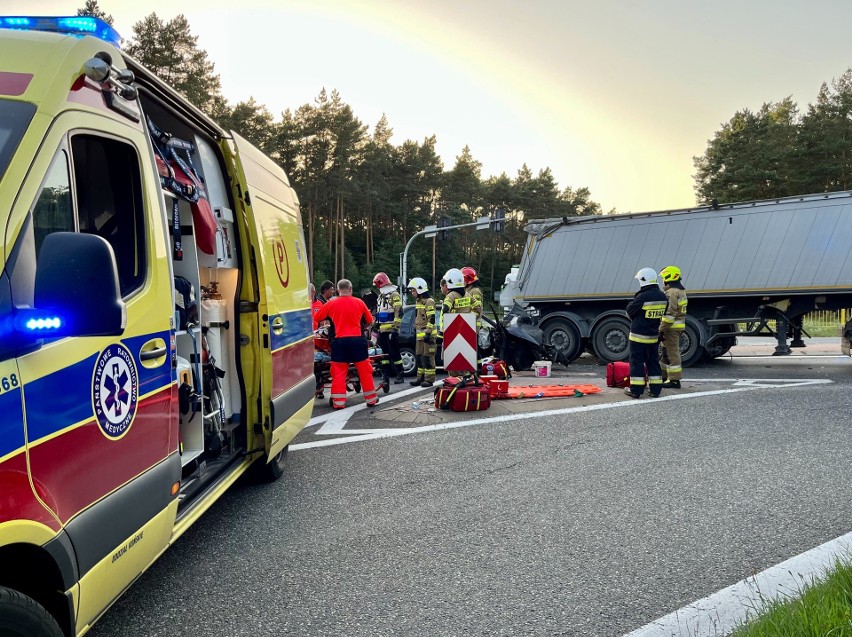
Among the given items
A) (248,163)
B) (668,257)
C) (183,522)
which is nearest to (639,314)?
(668,257)

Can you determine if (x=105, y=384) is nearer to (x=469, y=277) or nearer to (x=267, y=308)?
(x=267, y=308)

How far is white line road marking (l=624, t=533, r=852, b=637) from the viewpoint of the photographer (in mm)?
2711

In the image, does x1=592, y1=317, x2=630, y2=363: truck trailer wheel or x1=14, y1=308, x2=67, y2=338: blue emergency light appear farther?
x1=592, y1=317, x2=630, y2=363: truck trailer wheel

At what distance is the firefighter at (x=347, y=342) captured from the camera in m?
8.45

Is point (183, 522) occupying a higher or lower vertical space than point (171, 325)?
lower

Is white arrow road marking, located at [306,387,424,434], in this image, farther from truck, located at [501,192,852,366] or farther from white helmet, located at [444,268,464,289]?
truck, located at [501,192,852,366]

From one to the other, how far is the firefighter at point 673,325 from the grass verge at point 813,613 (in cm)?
709

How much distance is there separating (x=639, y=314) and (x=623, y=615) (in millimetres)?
6372

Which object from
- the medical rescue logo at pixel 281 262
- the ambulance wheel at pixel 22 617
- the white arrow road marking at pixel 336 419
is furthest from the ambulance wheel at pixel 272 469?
the ambulance wheel at pixel 22 617

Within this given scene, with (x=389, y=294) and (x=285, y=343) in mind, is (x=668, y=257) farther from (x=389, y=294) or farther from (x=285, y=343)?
(x=285, y=343)

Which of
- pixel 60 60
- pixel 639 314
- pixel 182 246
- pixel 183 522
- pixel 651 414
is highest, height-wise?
A: pixel 60 60

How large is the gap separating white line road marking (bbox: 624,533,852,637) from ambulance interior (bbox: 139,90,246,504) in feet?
8.62

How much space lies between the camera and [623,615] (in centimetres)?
292

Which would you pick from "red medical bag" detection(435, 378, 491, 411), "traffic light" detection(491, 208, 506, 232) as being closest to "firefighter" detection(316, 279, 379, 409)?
"red medical bag" detection(435, 378, 491, 411)
